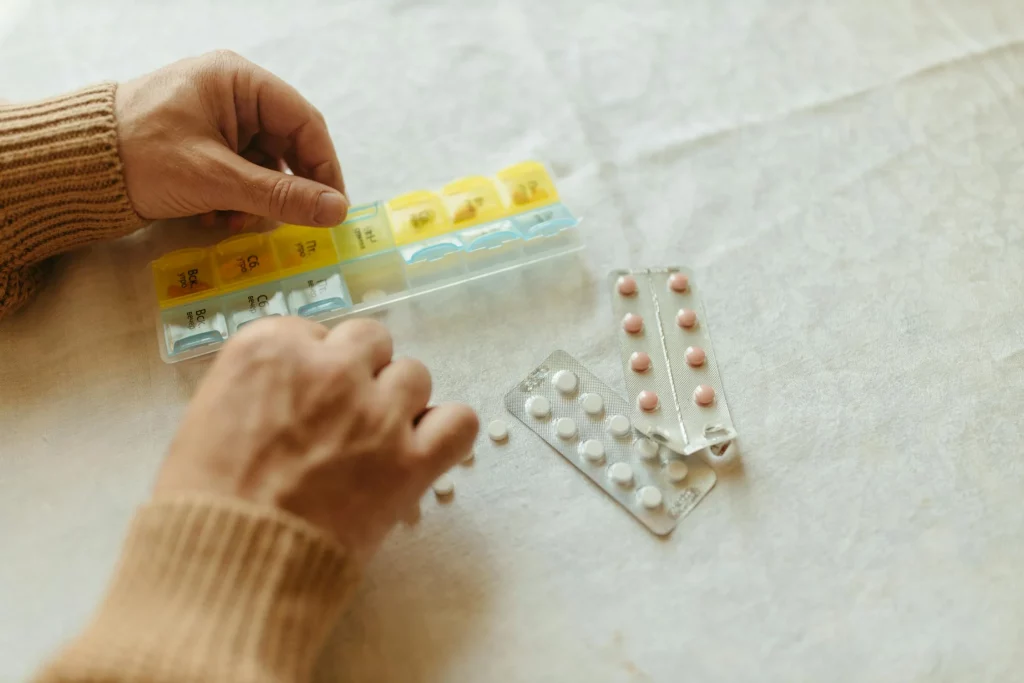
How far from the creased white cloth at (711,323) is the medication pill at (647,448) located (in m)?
0.04

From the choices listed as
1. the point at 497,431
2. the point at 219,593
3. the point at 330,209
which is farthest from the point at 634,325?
the point at 219,593

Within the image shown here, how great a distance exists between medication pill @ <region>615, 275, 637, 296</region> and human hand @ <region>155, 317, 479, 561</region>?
186 millimetres

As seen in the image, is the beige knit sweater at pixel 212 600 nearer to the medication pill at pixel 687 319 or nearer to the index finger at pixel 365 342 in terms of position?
the index finger at pixel 365 342

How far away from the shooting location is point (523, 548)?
0.54m

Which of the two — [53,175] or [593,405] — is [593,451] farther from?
[53,175]

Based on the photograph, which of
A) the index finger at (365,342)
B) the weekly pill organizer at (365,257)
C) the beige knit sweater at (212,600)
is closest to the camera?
the beige knit sweater at (212,600)

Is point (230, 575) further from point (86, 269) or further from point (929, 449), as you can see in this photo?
point (929, 449)

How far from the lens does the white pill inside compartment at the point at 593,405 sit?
0.59 m

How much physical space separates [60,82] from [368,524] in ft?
1.79

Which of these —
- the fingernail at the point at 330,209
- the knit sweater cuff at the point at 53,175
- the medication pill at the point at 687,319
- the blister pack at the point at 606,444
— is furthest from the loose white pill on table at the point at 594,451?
the knit sweater cuff at the point at 53,175

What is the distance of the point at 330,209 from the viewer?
0.61m

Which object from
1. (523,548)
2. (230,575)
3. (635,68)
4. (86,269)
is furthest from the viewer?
(635,68)

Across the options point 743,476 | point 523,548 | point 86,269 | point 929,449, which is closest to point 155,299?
point 86,269

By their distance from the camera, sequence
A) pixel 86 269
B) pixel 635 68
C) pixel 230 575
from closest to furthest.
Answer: pixel 230 575 < pixel 86 269 < pixel 635 68
